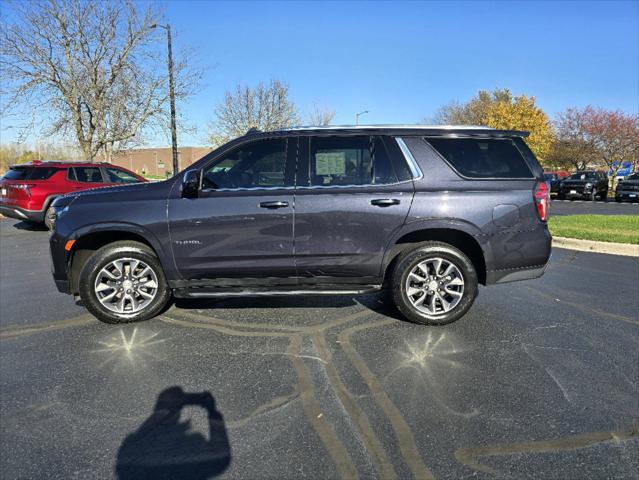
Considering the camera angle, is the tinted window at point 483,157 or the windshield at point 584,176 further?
the windshield at point 584,176

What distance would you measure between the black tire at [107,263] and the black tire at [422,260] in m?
2.35

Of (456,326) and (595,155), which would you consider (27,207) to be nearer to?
(456,326)

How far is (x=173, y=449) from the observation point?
2359mm

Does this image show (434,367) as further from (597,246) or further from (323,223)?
(597,246)

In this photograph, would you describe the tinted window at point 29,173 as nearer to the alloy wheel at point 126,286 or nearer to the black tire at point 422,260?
the alloy wheel at point 126,286

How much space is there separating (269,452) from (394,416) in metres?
0.83

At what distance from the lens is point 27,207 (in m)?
10.6

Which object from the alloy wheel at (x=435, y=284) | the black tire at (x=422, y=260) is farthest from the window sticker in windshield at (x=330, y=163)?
the alloy wheel at (x=435, y=284)

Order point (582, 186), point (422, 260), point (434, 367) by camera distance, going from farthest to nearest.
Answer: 1. point (582, 186)
2. point (422, 260)
3. point (434, 367)

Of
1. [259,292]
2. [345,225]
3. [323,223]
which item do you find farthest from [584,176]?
[259,292]

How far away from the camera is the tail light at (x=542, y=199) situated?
4.03 meters

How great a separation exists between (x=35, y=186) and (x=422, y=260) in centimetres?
1080

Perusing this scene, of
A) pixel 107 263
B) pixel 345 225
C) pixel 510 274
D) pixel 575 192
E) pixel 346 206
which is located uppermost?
pixel 575 192

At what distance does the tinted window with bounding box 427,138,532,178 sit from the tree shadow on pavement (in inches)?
124
